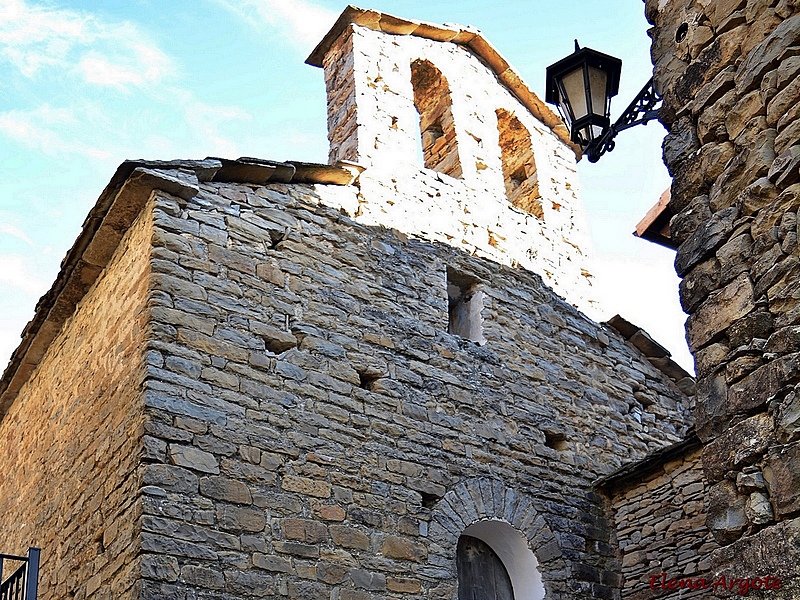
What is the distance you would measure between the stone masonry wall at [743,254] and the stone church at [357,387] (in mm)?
89

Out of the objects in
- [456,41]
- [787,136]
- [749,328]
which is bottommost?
[749,328]

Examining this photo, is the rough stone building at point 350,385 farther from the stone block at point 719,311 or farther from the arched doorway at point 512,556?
the stone block at point 719,311

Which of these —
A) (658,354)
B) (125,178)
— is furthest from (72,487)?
(658,354)

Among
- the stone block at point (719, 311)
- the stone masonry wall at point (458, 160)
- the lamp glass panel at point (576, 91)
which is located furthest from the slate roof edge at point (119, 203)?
the stone block at point (719, 311)

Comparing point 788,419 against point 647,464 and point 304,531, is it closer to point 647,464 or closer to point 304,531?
point 304,531

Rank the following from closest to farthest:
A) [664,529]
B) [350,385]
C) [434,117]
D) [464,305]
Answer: [350,385] < [664,529] < [464,305] < [434,117]

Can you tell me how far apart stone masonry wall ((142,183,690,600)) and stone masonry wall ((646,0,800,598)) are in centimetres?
303

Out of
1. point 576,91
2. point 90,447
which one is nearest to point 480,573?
point 90,447

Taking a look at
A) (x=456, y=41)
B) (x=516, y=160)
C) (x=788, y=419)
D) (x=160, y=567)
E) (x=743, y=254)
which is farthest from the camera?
(x=516, y=160)

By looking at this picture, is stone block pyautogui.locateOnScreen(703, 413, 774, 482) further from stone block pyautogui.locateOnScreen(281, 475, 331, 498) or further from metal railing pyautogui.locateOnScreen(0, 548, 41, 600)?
metal railing pyautogui.locateOnScreen(0, 548, 41, 600)

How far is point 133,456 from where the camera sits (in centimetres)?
521

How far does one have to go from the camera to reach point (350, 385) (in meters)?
6.33

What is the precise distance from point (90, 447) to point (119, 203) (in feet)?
5.50

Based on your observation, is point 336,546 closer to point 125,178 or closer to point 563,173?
point 125,178
